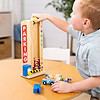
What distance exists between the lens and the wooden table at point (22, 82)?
1.17 m

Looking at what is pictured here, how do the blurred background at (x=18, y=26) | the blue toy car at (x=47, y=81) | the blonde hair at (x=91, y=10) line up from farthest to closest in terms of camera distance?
the blurred background at (x=18, y=26)
the blue toy car at (x=47, y=81)
the blonde hair at (x=91, y=10)

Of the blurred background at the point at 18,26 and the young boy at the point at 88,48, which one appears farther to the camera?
the blurred background at the point at 18,26

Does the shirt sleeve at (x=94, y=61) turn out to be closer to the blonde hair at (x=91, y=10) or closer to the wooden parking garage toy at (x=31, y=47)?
the blonde hair at (x=91, y=10)

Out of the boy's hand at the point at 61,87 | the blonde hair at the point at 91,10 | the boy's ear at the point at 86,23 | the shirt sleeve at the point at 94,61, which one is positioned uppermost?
the blonde hair at the point at 91,10

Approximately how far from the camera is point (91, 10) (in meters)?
1.17

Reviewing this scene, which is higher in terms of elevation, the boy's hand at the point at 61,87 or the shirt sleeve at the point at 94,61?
the shirt sleeve at the point at 94,61

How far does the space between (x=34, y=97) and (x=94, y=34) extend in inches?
16.0

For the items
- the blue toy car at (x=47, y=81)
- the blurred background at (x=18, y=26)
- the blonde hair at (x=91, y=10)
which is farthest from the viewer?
the blurred background at (x=18, y=26)

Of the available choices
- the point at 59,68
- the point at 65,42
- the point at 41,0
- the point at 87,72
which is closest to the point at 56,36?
the point at 65,42

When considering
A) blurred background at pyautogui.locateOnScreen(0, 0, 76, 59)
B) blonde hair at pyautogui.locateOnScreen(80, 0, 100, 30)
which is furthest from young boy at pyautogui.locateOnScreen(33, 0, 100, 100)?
blurred background at pyautogui.locateOnScreen(0, 0, 76, 59)

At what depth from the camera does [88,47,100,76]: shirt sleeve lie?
118 centimetres

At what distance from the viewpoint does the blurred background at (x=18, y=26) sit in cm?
371

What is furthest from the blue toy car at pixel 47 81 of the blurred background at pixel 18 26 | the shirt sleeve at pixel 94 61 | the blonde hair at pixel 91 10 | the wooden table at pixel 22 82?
the blurred background at pixel 18 26

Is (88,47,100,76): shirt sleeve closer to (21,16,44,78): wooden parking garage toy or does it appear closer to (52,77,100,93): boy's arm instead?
(52,77,100,93): boy's arm
